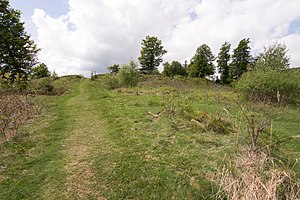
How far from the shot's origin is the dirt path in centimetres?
355

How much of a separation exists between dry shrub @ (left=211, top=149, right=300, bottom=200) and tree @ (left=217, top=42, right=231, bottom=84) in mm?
38929

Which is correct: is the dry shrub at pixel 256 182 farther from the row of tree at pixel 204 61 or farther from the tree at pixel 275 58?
the row of tree at pixel 204 61

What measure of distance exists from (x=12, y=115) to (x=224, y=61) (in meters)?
39.6

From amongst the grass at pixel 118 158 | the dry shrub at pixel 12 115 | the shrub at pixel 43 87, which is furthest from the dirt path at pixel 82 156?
the shrub at pixel 43 87

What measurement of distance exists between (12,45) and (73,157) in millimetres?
17030

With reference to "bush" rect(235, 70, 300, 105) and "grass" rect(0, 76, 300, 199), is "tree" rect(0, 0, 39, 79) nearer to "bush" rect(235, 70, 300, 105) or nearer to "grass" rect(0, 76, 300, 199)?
"grass" rect(0, 76, 300, 199)

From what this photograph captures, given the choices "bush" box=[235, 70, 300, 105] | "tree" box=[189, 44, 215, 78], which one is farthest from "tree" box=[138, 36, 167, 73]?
"bush" box=[235, 70, 300, 105]

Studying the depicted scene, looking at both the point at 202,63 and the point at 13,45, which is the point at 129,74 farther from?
the point at 202,63

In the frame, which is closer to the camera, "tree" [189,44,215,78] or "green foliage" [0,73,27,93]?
"green foliage" [0,73,27,93]

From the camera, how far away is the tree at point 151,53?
149 ft

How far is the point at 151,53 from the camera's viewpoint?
46.0 meters

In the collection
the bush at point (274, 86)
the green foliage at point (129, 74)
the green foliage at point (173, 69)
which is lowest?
the bush at point (274, 86)

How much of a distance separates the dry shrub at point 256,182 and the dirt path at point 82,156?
7.16ft

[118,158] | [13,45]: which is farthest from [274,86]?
[13,45]
